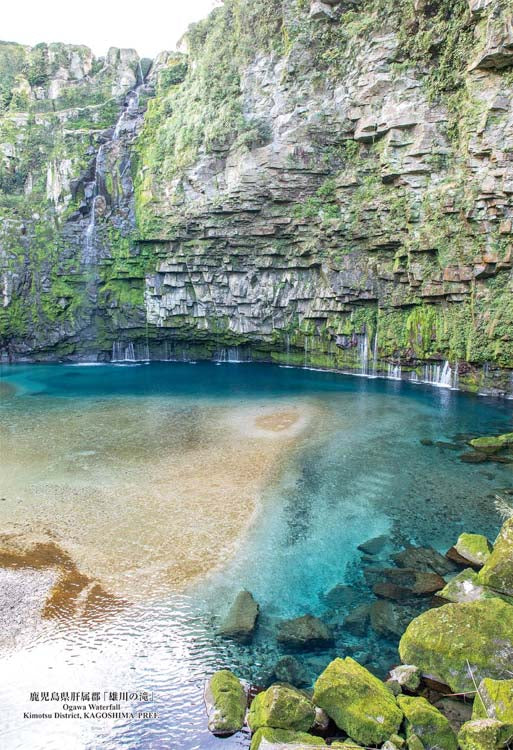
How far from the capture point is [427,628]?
9117 mm

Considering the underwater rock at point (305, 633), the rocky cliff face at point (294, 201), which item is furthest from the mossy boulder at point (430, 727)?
the rocky cliff face at point (294, 201)

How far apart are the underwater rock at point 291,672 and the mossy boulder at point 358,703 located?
2.86 feet

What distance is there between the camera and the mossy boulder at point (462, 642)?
8.43m

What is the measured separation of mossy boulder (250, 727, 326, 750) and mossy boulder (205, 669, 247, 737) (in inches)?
24.3

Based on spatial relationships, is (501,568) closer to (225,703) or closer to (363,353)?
(225,703)

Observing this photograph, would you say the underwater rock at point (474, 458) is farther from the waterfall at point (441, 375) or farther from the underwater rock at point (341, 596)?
the waterfall at point (441, 375)

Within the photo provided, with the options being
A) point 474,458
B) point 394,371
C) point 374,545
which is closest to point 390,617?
point 374,545

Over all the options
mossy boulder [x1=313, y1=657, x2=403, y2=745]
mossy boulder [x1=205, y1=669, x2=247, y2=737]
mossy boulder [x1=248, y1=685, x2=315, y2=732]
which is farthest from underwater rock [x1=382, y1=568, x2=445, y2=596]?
mossy boulder [x1=205, y1=669, x2=247, y2=737]

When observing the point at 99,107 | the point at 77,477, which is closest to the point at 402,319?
the point at 77,477

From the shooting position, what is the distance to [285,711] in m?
7.42

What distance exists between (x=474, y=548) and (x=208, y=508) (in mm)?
7592

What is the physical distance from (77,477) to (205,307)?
2594 centimetres

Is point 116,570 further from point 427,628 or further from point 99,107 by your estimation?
point 99,107

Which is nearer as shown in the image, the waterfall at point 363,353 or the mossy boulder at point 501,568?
the mossy boulder at point 501,568
